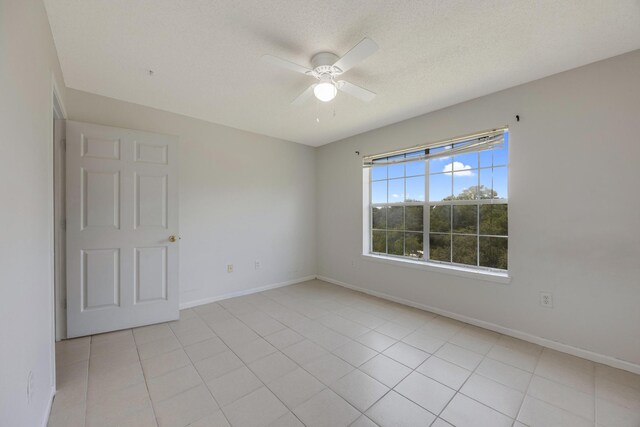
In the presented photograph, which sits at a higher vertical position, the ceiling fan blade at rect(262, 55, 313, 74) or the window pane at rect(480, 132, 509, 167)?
the ceiling fan blade at rect(262, 55, 313, 74)

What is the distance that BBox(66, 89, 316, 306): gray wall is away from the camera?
309 centimetres

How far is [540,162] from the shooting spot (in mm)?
2355

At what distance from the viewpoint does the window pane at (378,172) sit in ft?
12.5

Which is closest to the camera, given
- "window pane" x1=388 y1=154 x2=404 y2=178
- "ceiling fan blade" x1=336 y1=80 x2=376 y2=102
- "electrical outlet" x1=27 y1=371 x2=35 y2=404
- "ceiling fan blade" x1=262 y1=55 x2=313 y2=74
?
Result: "electrical outlet" x1=27 y1=371 x2=35 y2=404

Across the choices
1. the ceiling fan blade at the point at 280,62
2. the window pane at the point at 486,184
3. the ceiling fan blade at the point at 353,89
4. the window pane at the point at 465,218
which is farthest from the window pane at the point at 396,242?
the ceiling fan blade at the point at 280,62

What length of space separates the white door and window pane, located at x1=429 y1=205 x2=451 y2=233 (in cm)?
309

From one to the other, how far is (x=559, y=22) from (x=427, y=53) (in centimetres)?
78

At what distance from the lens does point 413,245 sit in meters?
3.43

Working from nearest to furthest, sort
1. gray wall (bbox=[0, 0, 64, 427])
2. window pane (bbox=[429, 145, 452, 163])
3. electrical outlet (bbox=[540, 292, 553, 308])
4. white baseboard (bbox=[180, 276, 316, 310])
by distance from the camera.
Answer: gray wall (bbox=[0, 0, 64, 427])
electrical outlet (bbox=[540, 292, 553, 308])
window pane (bbox=[429, 145, 452, 163])
white baseboard (bbox=[180, 276, 316, 310])

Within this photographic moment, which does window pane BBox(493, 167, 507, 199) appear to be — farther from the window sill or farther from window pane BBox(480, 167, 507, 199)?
the window sill

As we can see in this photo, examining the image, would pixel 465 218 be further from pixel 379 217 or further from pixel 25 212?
pixel 25 212

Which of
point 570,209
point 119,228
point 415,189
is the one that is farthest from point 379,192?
point 119,228

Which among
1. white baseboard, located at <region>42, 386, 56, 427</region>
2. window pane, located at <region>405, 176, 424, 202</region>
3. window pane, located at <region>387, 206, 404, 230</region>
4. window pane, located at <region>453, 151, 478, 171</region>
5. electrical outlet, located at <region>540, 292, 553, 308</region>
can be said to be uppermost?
window pane, located at <region>453, 151, 478, 171</region>

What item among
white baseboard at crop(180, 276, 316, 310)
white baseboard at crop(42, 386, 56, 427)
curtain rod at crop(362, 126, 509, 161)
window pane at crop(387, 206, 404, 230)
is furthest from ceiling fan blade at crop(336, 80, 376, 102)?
white baseboard at crop(180, 276, 316, 310)
